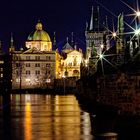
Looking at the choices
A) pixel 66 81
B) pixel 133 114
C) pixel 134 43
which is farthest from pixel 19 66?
pixel 133 114

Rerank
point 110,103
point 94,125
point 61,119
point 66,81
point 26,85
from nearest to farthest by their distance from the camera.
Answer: point 94,125 → point 61,119 → point 110,103 → point 66,81 → point 26,85

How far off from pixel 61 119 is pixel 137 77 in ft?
35.5

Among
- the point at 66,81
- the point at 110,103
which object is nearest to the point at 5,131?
the point at 110,103

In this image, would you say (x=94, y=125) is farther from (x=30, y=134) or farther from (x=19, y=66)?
(x=19, y=66)

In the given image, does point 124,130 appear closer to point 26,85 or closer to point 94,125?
point 94,125

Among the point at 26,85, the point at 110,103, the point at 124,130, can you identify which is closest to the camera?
the point at 124,130

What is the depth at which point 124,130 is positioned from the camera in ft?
104

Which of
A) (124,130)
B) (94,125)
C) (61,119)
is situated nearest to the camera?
(124,130)

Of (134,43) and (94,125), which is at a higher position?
(134,43)

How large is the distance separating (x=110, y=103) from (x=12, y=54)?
150915 millimetres

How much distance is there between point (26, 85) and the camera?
190750 millimetres

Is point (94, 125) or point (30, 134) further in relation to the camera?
point (94, 125)

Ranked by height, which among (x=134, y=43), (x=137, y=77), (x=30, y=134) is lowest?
(x=30, y=134)

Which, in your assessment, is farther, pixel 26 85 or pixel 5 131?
pixel 26 85
